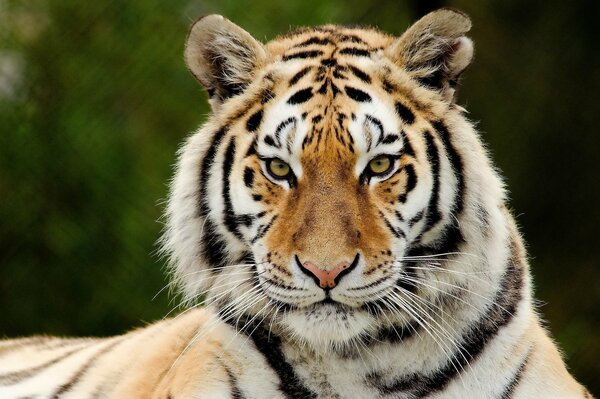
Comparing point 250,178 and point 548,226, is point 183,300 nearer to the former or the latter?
point 250,178

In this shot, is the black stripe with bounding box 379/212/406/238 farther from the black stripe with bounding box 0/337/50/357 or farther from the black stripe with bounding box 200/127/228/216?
the black stripe with bounding box 0/337/50/357

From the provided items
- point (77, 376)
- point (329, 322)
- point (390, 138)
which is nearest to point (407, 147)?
point (390, 138)

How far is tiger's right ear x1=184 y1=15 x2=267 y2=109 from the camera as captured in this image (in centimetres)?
236

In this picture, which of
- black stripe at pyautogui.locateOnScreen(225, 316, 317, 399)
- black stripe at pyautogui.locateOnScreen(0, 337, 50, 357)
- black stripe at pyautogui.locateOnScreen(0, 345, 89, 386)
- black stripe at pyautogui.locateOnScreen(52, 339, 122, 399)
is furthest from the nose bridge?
black stripe at pyautogui.locateOnScreen(0, 337, 50, 357)

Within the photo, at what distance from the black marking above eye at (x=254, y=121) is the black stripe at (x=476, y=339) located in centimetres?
Result: 59

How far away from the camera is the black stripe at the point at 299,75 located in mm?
2283

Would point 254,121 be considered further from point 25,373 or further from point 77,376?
point 25,373

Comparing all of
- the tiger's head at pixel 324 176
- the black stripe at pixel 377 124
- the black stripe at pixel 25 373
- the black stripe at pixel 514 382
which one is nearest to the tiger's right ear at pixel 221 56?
the tiger's head at pixel 324 176

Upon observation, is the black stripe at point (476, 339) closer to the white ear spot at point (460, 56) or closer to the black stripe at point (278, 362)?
the black stripe at point (278, 362)

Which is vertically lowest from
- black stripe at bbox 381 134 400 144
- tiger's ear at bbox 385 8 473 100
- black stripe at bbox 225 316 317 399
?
black stripe at bbox 225 316 317 399

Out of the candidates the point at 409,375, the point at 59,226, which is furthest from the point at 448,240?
the point at 59,226

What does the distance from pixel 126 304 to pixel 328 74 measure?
7.74 feet

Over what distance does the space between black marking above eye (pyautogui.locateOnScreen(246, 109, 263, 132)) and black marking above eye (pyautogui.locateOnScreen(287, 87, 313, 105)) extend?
0.08m

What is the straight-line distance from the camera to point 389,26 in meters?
4.35
